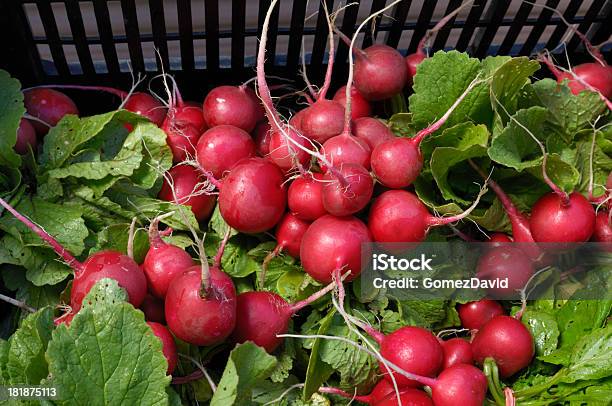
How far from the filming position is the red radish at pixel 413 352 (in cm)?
130

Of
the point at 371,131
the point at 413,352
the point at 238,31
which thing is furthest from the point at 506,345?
the point at 238,31

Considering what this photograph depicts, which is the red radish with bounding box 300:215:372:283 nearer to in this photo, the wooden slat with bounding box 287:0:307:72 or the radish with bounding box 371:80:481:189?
the radish with bounding box 371:80:481:189

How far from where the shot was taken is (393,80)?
60.8 inches

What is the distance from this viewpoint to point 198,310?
46.2 inches

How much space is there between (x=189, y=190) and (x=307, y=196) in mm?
321

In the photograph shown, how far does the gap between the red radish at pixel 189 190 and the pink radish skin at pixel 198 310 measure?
314 mm

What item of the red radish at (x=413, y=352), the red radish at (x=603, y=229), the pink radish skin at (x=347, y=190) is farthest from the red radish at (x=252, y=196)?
the red radish at (x=603, y=229)

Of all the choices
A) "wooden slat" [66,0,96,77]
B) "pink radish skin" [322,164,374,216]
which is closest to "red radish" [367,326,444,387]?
"pink radish skin" [322,164,374,216]

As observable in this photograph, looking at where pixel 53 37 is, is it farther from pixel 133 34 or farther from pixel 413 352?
pixel 413 352

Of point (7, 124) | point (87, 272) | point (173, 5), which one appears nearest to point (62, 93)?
point (7, 124)

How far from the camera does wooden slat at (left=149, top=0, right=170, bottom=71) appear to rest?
1.54 meters

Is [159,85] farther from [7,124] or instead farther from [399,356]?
[399,356]

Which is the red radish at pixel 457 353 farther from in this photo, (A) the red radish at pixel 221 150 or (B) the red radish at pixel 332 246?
(A) the red radish at pixel 221 150

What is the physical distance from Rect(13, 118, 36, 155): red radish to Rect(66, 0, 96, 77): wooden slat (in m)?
0.23
